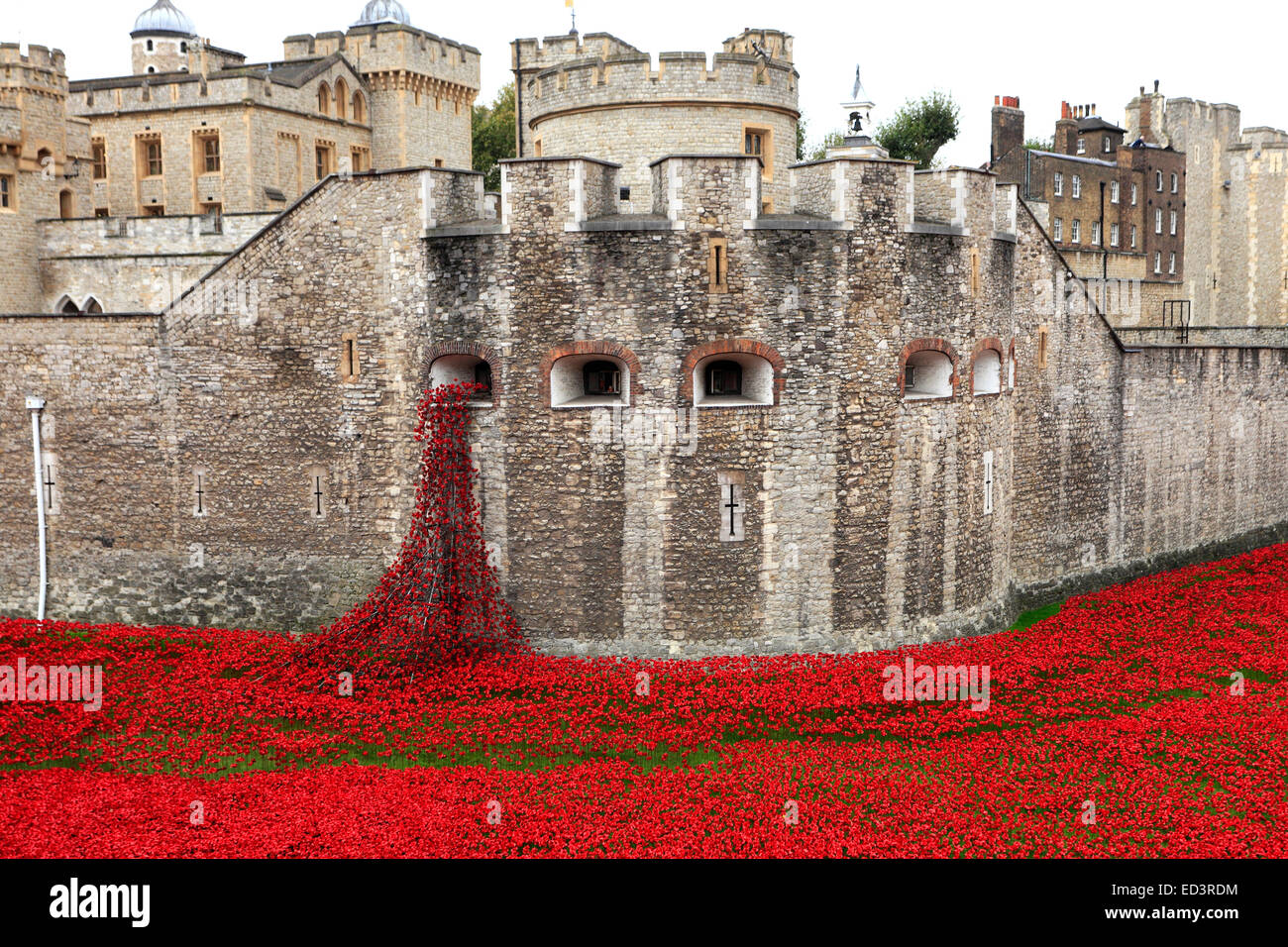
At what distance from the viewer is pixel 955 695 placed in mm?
15891

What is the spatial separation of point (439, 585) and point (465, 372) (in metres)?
3.07

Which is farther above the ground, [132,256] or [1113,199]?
[1113,199]

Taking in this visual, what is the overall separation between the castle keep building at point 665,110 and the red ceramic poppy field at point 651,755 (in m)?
7.48

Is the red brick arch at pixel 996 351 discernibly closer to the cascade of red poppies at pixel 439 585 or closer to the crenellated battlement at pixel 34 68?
the cascade of red poppies at pixel 439 585

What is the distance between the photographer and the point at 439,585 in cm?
1681

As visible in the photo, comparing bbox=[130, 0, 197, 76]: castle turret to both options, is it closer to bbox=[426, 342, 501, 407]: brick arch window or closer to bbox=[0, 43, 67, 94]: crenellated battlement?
bbox=[0, 43, 67, 94]: crenellated battlement

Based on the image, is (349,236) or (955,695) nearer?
(955,695)

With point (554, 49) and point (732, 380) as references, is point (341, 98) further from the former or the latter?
point (732, 380)

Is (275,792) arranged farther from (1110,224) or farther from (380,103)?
(1110,224)

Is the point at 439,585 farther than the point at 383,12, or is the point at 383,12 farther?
the point at 383,12

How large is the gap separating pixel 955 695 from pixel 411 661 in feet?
23.4

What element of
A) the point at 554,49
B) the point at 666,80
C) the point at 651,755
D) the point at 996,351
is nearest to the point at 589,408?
the point at 651,755

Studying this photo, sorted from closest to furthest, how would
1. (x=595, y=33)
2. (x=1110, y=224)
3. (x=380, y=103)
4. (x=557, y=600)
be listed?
(x=557, y=600), (x=595, y=33), (x=380, y=103), (x=1110, y=224)

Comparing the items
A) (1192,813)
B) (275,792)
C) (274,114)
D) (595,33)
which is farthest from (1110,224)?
(275,792)
